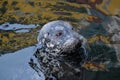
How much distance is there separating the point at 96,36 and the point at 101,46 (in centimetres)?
14

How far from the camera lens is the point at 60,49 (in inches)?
104

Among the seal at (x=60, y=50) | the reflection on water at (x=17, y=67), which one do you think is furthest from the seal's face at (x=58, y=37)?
the reflection on water at (x=17, y=67)

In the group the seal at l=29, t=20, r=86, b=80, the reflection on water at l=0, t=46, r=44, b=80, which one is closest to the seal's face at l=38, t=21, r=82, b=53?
the seal at l=29, t=20, r=86, b=80

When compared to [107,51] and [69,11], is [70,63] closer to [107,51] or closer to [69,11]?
[107,51]

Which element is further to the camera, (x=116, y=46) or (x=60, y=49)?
(x=116, y=46)

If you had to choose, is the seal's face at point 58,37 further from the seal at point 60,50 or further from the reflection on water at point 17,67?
the reflection on water at point 17,67

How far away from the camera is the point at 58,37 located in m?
2.65

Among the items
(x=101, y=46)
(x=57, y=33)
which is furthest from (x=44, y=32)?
(x=101, y=46)

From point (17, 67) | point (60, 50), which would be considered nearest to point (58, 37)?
point (60, 50)

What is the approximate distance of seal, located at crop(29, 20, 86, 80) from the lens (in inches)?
99.7

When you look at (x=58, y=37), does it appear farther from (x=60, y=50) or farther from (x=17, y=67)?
(x=17, y=67)

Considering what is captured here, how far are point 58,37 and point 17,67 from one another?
1.18 feet

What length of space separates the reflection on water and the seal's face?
135 mm

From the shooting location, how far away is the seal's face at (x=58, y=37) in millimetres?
2588
